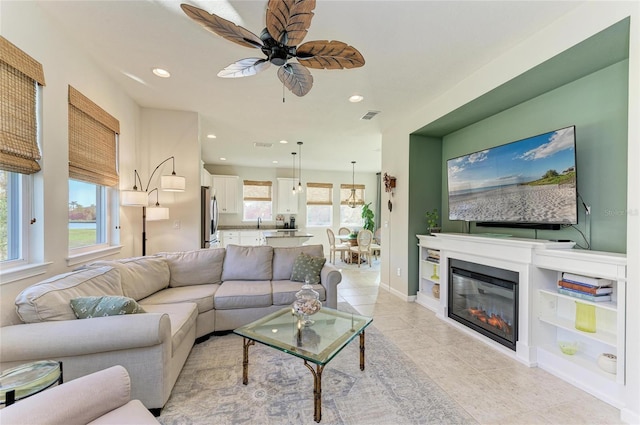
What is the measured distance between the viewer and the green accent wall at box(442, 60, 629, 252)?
7.05 feet

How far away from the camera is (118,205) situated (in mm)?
3338

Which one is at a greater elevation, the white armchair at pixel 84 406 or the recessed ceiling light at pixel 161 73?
the recessed ceiling light at pixel 161 73

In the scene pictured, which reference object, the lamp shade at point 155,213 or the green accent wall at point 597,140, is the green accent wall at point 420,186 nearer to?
the green accent wall at point 597,140

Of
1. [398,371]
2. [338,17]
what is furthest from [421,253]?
[338,17]

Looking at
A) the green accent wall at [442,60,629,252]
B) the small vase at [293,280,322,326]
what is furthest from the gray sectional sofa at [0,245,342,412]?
the green accent wall at [442,60,629,252]

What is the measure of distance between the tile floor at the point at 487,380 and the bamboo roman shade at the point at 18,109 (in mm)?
3465

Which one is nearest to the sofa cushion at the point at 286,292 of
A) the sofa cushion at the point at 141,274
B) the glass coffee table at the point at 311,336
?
the glass coffee table at the point at 311,336

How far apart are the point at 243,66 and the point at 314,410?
2419 mm

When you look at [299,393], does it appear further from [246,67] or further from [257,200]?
[257,200]

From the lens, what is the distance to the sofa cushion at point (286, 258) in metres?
3.54

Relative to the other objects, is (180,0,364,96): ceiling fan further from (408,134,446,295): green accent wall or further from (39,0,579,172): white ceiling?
(408,134,446,295): green accent wall

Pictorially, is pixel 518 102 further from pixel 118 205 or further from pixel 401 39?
pixel 118 205

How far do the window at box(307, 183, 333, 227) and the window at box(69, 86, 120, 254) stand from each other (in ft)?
19.3

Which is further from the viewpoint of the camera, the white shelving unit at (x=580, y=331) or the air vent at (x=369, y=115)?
the air vent at (x=369, y=115)
